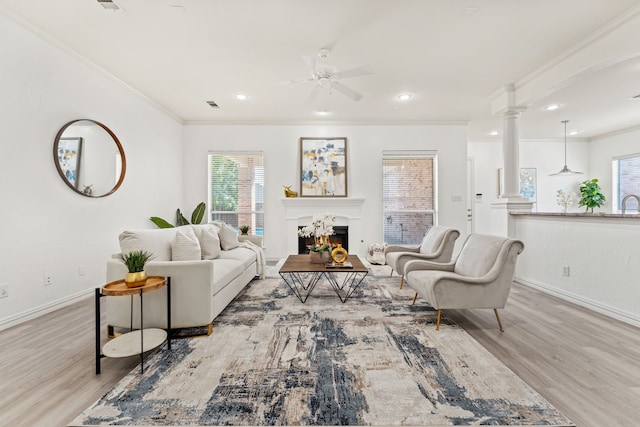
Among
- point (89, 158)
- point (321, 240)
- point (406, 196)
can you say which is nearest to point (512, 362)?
point (321, 240)

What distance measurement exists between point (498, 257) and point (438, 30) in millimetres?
2249

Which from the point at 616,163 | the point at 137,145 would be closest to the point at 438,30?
the point at 137,145

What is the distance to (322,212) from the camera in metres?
6.00

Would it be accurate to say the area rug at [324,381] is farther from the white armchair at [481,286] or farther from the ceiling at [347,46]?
the ceiling at [347,46]

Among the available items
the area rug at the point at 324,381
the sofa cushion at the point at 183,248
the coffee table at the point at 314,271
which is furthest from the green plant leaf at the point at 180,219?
the area rug at the point at 324,381

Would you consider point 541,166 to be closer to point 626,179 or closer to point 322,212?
point 626,179

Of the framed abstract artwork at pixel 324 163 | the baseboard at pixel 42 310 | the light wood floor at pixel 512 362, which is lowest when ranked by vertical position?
the light wood floor at pixel 512 362

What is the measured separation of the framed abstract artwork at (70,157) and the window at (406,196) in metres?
4.91

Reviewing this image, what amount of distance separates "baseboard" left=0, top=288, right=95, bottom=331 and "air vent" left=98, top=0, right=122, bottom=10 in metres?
2.87

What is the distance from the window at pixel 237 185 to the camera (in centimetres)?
610

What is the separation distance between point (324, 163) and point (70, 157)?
394cm

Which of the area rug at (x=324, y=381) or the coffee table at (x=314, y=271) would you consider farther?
the coffee table at (x=314, y=271)

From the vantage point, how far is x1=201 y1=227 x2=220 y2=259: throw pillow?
3631mm

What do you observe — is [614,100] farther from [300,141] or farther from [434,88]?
[300,141]
